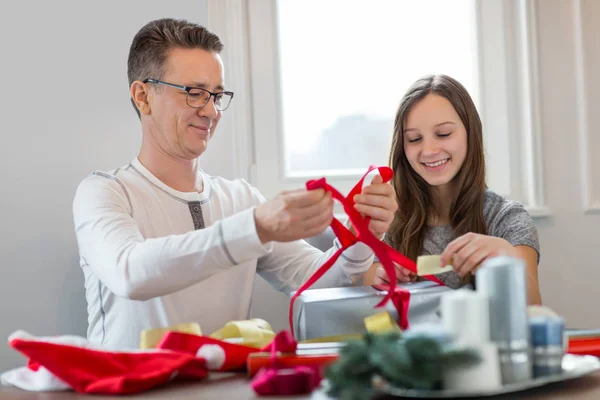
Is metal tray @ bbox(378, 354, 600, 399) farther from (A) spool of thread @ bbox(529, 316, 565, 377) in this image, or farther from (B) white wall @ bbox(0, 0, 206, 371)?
(B) white wall @ bbox(0, 0, 206, 371)

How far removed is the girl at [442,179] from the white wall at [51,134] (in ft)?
2.61

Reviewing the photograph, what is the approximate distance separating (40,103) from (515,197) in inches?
58.0

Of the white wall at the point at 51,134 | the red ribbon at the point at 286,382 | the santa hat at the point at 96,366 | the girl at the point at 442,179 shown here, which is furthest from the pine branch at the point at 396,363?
A: the white wall at the point at 51,134

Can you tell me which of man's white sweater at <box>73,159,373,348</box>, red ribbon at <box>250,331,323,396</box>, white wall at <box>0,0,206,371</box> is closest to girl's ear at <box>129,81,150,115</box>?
man's white sweater at <box>73,159,373,348</box>

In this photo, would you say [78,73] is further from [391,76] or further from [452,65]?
[452,65]

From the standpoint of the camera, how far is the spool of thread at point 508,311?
804 mm

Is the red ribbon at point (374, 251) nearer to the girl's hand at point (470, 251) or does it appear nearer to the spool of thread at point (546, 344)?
the girl's hand at point (470, 251)

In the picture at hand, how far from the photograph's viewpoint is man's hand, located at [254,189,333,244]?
118cm

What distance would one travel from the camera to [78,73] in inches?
80.6

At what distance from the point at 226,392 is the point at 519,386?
1.17 feet

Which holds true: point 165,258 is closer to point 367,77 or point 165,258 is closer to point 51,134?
point 51,134

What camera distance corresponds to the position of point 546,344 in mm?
846

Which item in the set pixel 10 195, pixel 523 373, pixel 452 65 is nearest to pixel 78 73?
pixel 10 195

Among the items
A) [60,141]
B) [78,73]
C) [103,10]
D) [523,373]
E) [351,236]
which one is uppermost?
[103,10]
